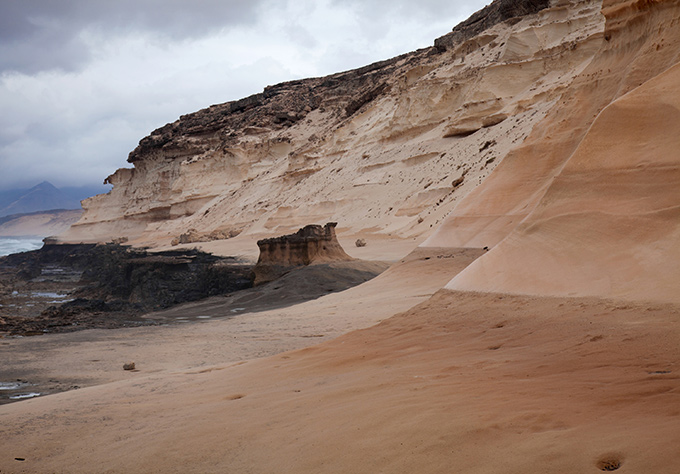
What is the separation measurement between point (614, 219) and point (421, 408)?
3462 millimetres

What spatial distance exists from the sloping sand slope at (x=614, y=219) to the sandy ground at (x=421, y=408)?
337 millimetres

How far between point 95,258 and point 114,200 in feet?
113

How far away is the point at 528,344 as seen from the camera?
4574 millimetres

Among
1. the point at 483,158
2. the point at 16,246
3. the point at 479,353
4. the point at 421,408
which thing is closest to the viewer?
the point at 421,408

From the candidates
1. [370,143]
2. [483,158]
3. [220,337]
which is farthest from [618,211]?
[370,143]

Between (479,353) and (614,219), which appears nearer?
(479,353)

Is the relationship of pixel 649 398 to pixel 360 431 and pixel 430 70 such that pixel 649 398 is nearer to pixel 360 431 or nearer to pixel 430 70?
pixel 360 431

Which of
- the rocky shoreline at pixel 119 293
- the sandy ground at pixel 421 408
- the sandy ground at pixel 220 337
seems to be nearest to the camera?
the sandy ground at pixel 421 408

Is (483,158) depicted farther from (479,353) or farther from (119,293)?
(479,353)

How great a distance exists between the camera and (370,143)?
145ft

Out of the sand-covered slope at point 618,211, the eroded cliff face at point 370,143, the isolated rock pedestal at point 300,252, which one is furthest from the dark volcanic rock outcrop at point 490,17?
the sand-covered slope at point 618,211

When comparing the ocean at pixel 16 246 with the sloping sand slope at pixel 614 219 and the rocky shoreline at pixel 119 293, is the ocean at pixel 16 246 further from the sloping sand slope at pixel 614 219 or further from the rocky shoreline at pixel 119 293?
the sloping sand slope at pixel 614 219

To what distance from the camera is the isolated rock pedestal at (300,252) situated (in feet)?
61.4

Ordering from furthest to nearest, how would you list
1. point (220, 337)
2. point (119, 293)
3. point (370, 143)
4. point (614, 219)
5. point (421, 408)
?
1. point (370, 143)
2. point (119, 293)
3. point (220, 337)
4. point (614, 219)
5. point (421, 408)
